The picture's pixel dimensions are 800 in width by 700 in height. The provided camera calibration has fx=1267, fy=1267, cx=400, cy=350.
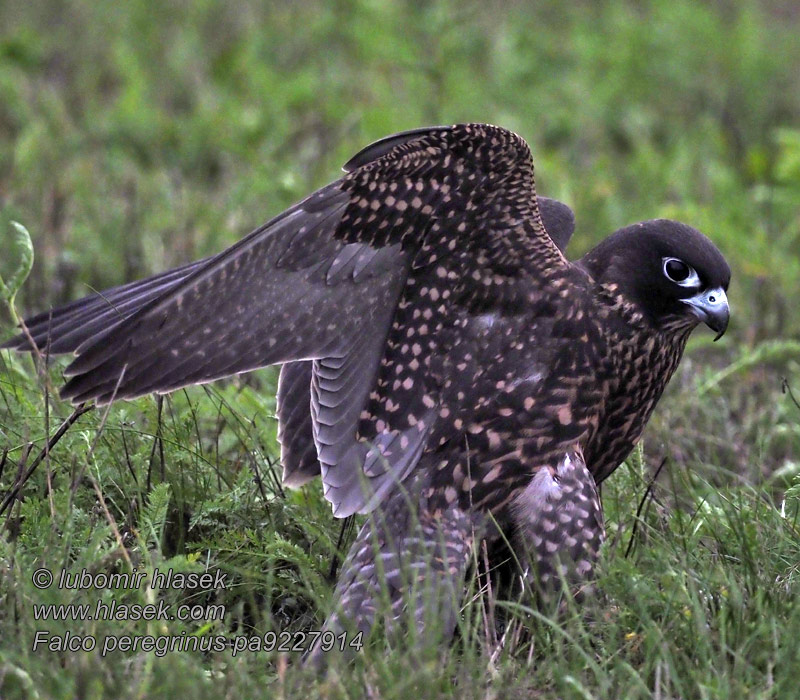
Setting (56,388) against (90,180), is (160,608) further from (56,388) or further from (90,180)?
(90,180)

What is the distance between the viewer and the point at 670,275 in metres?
3.49

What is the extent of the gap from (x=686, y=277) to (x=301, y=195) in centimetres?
308

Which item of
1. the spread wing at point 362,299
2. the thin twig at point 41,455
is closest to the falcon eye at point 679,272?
the spread wing at point 362,299

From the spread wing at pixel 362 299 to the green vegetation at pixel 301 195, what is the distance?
25 cm

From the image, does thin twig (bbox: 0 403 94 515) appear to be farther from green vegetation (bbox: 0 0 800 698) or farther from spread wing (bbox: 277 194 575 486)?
spread wing (bbox: 277 194 575 486)

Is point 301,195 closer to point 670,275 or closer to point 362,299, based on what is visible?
point 362,299

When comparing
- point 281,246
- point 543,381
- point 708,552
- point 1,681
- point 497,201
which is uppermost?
point 497,201

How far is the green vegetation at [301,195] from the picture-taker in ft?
9.44

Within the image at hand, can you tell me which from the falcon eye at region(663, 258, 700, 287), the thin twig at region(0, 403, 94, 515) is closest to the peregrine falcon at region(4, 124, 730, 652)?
the falcon eye at region(663, 258, 700, 287)

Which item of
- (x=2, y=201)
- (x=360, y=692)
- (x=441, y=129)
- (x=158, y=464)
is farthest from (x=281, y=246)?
(x=2, y=201)

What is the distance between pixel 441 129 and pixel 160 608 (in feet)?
4.52

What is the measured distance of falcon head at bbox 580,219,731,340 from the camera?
344 centimetres

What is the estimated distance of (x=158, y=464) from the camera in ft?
12.0

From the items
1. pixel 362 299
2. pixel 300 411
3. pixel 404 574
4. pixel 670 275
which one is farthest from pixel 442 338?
pixel 404 574
